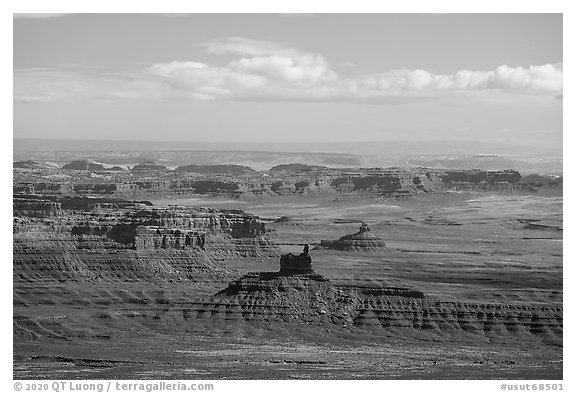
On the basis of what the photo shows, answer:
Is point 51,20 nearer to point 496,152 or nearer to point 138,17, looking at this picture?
point 138,17

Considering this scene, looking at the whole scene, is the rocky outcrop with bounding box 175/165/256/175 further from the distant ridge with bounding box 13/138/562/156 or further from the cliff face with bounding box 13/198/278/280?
the cliff face with bounding box 13/198/278/280

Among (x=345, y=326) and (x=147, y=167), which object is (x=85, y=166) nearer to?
(x=147, y=167)

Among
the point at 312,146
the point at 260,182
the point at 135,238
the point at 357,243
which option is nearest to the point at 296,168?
the point at 312,146

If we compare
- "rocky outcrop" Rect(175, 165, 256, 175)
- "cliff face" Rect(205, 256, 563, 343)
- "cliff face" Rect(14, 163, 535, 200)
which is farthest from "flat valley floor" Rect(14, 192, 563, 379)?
"rocky outcrop" Rect(175, 165, 256, 175)

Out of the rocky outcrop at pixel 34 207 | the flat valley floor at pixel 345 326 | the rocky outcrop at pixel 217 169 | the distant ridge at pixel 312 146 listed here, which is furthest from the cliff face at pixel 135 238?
the distant ridge at pixel 312 146

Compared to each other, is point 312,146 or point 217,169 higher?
point 312,146

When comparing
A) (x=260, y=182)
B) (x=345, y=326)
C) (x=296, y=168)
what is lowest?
(x=345, y=326)

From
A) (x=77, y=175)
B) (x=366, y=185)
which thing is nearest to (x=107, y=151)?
(x=77, y=175)
